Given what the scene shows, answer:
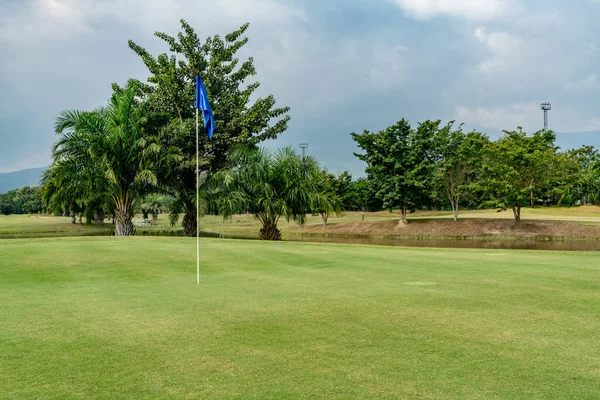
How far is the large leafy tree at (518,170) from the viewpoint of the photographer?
5062 centimetres

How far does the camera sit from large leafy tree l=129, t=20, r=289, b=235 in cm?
3359

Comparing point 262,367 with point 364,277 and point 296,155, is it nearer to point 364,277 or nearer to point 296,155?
point 364,277

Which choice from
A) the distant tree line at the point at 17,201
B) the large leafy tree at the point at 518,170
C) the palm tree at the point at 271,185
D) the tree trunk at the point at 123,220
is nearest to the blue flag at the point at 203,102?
the palm tree at the point at 271,185

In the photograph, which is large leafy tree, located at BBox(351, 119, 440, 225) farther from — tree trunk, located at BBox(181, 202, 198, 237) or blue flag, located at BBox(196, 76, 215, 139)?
blue flag, located at BBox(196, 76, 215, 139)

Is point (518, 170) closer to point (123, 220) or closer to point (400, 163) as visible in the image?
point (400, 163)

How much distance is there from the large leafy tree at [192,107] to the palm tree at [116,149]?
2.27 m

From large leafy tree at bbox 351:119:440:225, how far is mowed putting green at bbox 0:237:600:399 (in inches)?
1697

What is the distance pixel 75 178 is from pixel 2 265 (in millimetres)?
16991

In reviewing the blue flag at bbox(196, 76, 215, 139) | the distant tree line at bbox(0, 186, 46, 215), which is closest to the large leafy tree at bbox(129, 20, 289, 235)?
the blue flag at bbox(196, 76, 215, 139)

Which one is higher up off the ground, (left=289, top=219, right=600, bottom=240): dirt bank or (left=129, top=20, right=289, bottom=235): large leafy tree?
(left=129, top=20, right=289, bottom=235): large leafy tree

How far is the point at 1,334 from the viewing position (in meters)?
6.70

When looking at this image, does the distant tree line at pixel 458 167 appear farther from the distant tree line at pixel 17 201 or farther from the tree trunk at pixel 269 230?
the distant tree line at pixel 17 201

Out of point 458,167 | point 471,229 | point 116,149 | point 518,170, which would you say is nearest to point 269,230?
point 116,149

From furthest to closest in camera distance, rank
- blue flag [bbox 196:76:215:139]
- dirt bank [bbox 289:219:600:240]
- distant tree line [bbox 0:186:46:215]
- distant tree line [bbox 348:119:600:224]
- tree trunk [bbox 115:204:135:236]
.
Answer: distant tree line [bbox 0:186:46:215], distant tree line [bbox 348:119:600:224], dirt bank [bbox 289:219:600:240], tree trunk [bbox 115:204:135:236], blue flag [bbox 196:76:215:139]
